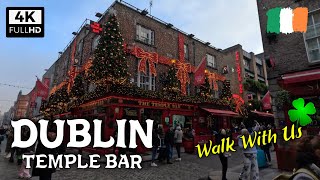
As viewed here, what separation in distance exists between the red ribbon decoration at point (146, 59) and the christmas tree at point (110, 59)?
2379 millimetres

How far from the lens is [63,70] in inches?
1037

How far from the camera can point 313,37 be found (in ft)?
33.6

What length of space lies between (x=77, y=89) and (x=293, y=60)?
52.3ft

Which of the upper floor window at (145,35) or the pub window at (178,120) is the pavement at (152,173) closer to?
the pub window at (178,120)

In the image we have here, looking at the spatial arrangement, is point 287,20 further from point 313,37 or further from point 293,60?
point 293,60

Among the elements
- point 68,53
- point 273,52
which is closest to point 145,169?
point 273,52

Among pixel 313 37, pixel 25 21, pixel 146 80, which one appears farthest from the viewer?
pixel 146 80

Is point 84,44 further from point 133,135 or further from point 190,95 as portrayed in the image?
point 133,135

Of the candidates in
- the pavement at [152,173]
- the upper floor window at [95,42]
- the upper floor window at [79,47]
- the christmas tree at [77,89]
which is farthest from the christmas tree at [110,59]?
the upper floor window at [79,47]

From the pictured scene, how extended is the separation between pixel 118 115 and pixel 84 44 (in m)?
9.44

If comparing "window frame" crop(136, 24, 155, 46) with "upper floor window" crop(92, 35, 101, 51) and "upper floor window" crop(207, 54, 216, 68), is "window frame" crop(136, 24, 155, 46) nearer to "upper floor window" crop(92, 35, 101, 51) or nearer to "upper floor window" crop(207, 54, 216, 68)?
"upper floor window" crop(92, 35, 101, 51)

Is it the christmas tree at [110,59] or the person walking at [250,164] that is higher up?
the christmas tree at [110,59]

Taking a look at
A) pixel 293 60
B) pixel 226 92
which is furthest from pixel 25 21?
pixel 226 92

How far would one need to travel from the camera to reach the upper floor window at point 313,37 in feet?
33.2
